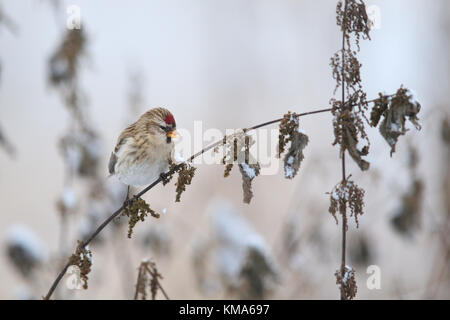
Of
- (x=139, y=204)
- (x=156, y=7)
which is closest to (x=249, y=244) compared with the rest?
(x=139, y=204)

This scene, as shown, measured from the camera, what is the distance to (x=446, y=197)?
322cm

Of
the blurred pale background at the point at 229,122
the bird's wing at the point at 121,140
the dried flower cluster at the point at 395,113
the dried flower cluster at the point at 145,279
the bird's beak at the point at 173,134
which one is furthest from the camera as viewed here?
the blurred pale background at the point at 229,122

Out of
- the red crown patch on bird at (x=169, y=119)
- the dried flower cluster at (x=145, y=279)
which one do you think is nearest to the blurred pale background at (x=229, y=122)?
the red crown patch on bird at (x=169, y=119)

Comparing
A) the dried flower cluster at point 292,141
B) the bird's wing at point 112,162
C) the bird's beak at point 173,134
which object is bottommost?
the dried flower cluster at point 292,141

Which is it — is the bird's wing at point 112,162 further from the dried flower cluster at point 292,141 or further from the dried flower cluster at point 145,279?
the dried flower cluster at point 292,141

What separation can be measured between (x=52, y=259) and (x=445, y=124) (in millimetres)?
2708

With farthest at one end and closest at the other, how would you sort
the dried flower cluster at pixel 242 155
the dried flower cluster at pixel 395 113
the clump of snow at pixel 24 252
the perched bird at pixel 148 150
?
the clump of snow at pixel 24 252 < the perched bird at pixel 148 150 < the dried flower cluster at pixel 242 155 < the dried flower cluster at pixel 395 113

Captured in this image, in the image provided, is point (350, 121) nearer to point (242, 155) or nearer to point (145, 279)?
point (242, 155)

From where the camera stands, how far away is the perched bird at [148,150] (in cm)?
270

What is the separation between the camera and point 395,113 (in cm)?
158

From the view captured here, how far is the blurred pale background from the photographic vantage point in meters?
3.67

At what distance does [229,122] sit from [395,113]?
13.1ft

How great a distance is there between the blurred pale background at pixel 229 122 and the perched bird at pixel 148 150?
0.75 metres
